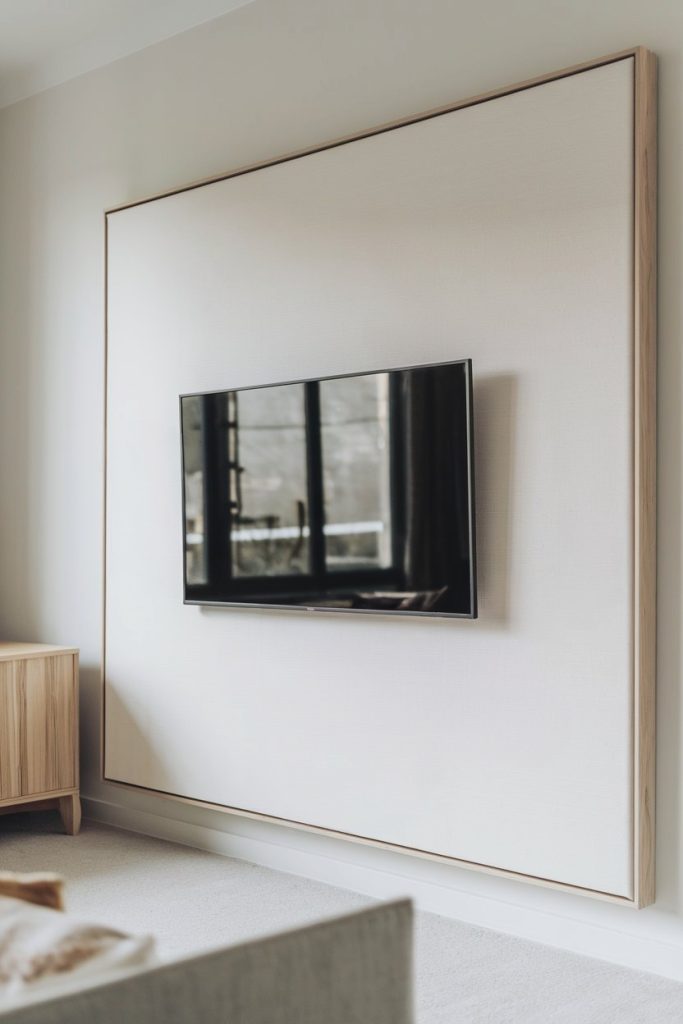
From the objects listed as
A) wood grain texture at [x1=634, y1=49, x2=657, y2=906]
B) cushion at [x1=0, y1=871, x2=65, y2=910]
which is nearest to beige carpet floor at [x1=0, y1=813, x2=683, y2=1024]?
wood grain texture at [x1=634, y1=49, x2=657, y2=906]

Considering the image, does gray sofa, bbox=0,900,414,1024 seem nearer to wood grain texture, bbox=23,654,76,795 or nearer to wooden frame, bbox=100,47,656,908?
wooden frame, bbox=100,47,656,908

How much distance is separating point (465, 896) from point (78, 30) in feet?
10.8

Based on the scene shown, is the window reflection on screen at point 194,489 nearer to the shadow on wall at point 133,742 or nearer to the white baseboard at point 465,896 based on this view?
the shadow on wall at point 133,742

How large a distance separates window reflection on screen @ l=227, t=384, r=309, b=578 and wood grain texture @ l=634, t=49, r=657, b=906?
1.05 metres

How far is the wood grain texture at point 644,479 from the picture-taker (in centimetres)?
248

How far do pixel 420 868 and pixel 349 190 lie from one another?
6.51 ft

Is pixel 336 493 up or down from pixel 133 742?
up

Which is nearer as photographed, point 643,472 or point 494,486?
point 643,472

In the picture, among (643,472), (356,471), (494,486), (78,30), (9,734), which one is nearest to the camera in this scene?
(643,472)

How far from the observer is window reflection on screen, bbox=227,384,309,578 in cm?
319

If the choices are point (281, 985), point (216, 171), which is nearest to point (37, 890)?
point (281, 985)

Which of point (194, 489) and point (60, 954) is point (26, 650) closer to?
point (194, 489)

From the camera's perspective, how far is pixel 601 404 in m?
2.56

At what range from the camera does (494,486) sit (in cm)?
278
